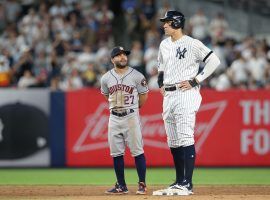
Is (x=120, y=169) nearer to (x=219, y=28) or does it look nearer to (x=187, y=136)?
(x=187, y=136)

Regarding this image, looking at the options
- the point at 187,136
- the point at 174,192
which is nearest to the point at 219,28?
the point at 187,136

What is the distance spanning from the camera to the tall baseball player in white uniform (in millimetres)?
10609

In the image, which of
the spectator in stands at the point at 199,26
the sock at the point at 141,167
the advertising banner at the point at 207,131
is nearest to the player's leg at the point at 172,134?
the sock at the point at 141,167

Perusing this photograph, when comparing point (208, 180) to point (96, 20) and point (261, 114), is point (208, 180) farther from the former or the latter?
point (96, 20)

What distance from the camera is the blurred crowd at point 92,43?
18984 mm

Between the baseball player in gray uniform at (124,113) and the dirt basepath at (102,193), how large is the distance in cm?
44

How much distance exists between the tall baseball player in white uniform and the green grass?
2.56 meters

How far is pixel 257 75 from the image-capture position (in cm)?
1884

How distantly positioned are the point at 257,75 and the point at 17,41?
663cm

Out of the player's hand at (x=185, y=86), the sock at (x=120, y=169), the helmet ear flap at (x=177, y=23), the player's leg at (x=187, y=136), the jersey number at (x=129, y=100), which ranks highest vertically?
the helmet ear flap at (x=177, y=23)

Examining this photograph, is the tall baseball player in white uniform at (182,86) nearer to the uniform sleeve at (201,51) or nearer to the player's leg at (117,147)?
the uniform sleeve at (201,51)

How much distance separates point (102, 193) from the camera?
1126cm

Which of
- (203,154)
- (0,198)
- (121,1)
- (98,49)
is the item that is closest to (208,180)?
(203,154)

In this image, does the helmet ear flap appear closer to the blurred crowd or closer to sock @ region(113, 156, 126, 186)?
sock @ region(113, 156, 126, 186)
